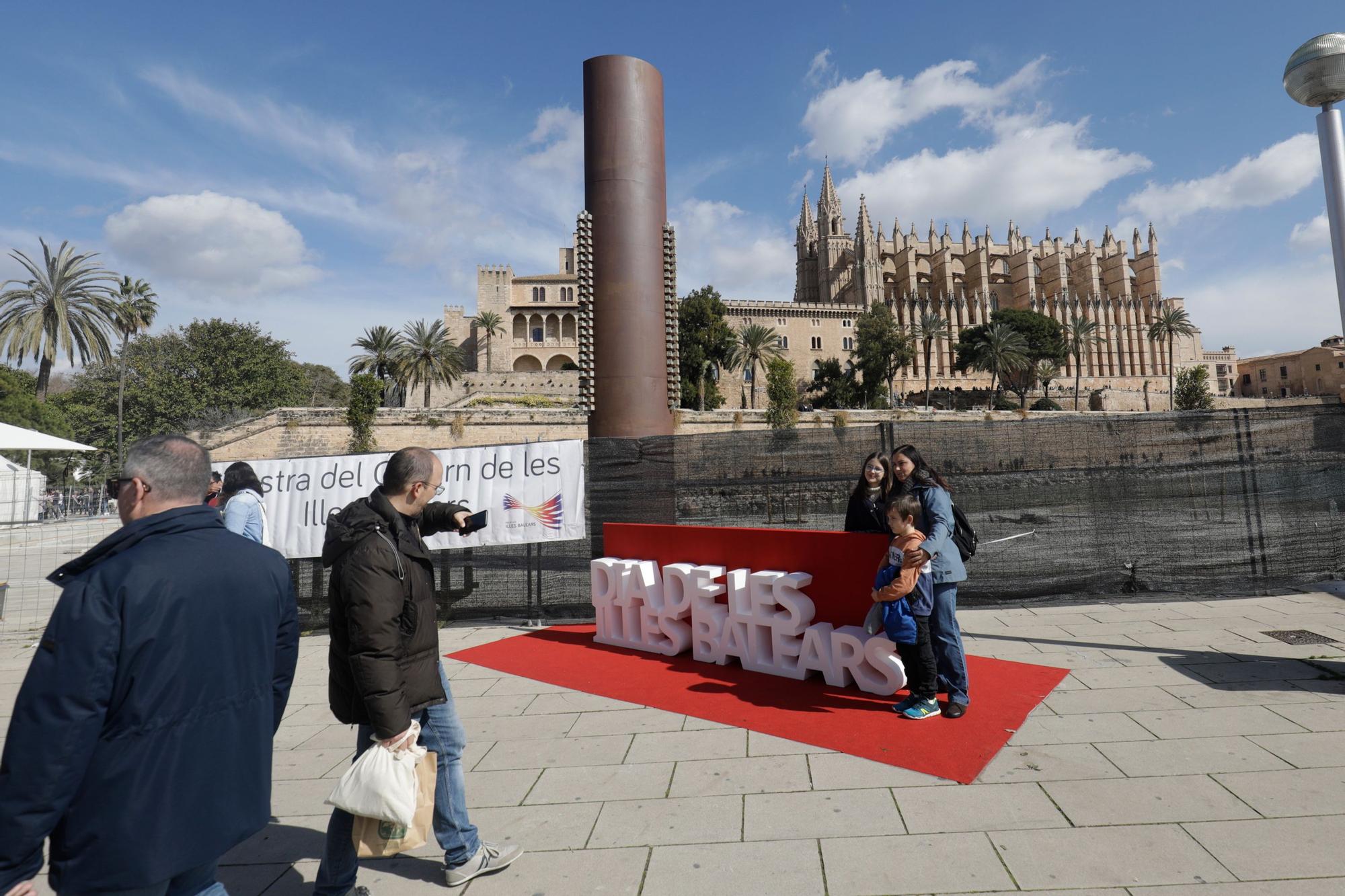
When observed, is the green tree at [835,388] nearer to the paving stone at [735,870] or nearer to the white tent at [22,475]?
the white tent at [22,475]

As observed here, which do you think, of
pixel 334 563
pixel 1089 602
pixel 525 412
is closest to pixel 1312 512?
pixel 1089 602

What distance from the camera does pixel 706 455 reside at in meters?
8.52

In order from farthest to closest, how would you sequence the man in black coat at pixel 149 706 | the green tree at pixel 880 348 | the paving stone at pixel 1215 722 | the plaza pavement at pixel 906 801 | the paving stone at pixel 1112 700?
the green tree at pixel 880 348
the paving stone at pixel 1112 700
the paving stone at pixel 1215 722
the plaza pavement at pixel 906 801
the man in black coat at pixel 149 706

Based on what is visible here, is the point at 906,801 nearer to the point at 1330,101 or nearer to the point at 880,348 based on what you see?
the point at 1330,101

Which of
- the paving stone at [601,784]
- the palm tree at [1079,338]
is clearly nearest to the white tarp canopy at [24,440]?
the paving stone at [601,784]

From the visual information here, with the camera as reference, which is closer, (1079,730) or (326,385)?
(1079,730)

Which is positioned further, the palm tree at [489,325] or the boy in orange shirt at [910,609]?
the palm tree at [489,325]

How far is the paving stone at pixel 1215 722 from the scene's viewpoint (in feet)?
13.2

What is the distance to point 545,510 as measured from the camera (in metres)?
8.12

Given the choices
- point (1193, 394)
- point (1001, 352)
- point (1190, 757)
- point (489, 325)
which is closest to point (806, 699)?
point (1190, 757)

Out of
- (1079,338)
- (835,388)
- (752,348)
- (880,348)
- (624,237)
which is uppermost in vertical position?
(1079,338)

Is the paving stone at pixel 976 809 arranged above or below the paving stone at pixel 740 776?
above

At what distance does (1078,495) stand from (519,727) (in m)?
6.99

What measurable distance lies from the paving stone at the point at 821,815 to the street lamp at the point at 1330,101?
538 cm
